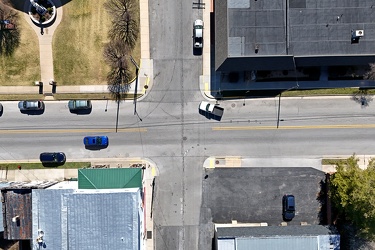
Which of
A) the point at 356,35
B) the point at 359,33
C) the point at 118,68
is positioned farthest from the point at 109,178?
the point at 359,33

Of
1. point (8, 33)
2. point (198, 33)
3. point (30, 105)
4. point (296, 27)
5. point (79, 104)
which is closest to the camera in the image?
point (296, 27)

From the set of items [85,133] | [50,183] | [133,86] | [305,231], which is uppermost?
[133,86]

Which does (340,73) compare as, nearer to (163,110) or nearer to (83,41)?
(163,110)

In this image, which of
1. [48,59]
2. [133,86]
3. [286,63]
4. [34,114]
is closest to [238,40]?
[286,63]

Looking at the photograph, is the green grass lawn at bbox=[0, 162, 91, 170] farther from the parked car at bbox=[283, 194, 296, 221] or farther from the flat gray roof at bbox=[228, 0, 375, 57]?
the parked car at bbox=[283, 194, 296, 221]

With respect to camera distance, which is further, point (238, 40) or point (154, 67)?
point (154, 67)

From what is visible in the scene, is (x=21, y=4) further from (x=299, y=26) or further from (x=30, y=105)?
(x=299, y=26)
